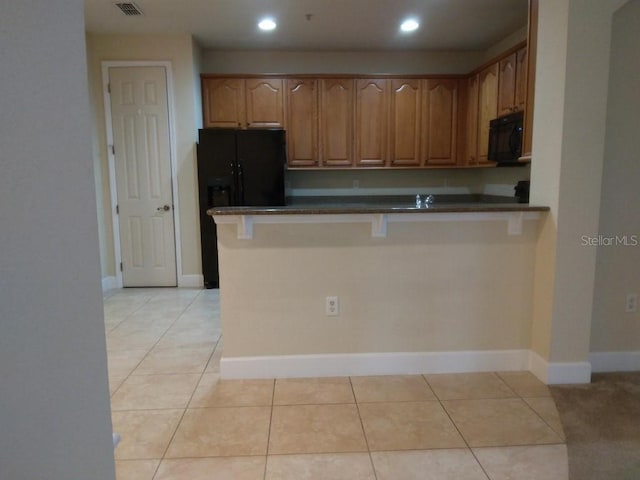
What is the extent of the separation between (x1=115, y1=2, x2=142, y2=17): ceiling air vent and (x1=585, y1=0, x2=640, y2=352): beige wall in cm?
366

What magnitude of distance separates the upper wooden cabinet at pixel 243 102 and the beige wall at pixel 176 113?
20 centimetres

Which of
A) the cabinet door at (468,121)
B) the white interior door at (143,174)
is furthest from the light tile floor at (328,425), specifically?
the cabinet door at (468,121)

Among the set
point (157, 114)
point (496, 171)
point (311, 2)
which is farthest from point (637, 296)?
point (157, 114)

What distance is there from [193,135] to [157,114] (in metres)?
0.45

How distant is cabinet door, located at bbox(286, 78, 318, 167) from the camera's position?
15.9 ft

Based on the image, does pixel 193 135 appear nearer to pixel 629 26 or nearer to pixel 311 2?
pixel 311 2

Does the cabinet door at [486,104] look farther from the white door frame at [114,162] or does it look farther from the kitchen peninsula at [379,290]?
the white door frame at [114,162]

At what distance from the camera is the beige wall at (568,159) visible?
7.26 ft

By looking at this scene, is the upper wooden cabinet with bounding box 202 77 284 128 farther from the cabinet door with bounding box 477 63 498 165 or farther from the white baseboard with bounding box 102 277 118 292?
the cabinet door with bounding box 477 63 498 165

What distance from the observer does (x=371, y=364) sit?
2.54m

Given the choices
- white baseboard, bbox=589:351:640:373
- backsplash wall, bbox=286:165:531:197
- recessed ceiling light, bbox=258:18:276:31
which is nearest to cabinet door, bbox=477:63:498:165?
backsplash wall, bbox=286:165:531:197

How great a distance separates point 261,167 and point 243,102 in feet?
2.96

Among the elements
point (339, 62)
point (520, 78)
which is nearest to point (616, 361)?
point (520, 78)

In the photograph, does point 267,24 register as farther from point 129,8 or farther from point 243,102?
point 129,8
